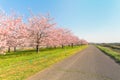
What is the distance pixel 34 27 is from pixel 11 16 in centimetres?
927

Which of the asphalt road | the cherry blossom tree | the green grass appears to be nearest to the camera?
the asphalt road

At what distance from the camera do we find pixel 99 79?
11453 millimetres

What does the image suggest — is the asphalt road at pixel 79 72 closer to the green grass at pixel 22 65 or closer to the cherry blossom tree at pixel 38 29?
the green grass at pixel 22 65

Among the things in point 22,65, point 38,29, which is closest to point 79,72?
point 22,65

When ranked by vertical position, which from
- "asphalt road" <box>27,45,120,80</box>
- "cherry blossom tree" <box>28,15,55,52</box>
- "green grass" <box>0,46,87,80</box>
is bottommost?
"asphalt road" <box>27,45,120,80</box>

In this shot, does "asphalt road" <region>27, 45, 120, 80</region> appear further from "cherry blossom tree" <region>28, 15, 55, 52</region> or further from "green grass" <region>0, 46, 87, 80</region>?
"cherry blossom tree" <region>28, 15, 55, 52</region>

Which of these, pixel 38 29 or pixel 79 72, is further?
pixel 38 29

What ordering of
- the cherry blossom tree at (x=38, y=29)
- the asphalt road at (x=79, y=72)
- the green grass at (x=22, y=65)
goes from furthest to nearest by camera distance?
the cherry blossom tree at (x=38, y=29) < the green grass at (x=22, y=65) < the asphalt road at (x=79, y=72)

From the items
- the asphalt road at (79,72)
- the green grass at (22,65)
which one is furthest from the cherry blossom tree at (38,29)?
the asphalt road at (79,72)

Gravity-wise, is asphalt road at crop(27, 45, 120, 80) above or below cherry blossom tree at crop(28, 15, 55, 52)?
below

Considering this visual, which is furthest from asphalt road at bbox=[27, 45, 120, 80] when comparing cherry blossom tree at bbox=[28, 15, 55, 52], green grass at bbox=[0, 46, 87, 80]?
cherry blossom tree at bbox=[28, 15, 55, 52]

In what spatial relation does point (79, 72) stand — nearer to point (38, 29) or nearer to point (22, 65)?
point (22, 65)

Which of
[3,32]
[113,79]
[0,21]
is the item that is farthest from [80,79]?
[0,21]

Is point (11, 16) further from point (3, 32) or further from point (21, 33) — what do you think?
point (3, 32)
